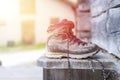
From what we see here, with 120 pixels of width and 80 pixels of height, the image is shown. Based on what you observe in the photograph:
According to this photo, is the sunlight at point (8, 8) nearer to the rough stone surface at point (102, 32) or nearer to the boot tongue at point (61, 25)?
the rough stone surface at point (102, 32)

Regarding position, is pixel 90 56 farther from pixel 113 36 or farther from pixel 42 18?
pixel 42 18

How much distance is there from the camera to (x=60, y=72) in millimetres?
1361

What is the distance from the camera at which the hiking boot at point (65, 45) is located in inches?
55.4

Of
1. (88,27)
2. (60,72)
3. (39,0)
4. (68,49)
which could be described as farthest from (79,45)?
(39,0)

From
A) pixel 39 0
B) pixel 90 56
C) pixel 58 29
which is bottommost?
pixel 90 56

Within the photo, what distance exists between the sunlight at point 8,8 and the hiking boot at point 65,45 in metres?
10.9

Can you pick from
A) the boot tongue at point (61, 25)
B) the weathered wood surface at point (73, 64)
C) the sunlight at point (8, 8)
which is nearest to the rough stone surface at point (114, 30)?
the weathered wood surface at point (73, 64)

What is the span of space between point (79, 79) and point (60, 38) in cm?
24

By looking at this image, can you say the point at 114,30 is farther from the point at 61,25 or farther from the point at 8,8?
the point at 8,8

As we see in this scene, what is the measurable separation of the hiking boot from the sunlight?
35.7 feet

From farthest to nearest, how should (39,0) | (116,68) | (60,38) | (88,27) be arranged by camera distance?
(39,0) < (88,27) < (60,38) < (116,68)

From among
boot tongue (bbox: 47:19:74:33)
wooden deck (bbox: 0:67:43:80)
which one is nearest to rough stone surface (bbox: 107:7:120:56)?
boot tongue (bbox: 47:19:74:33)

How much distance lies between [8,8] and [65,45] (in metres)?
11.1

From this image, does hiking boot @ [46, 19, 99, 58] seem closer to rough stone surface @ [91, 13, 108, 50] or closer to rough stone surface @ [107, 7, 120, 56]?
rough stone surface @ [107, 7, 120, 56]
